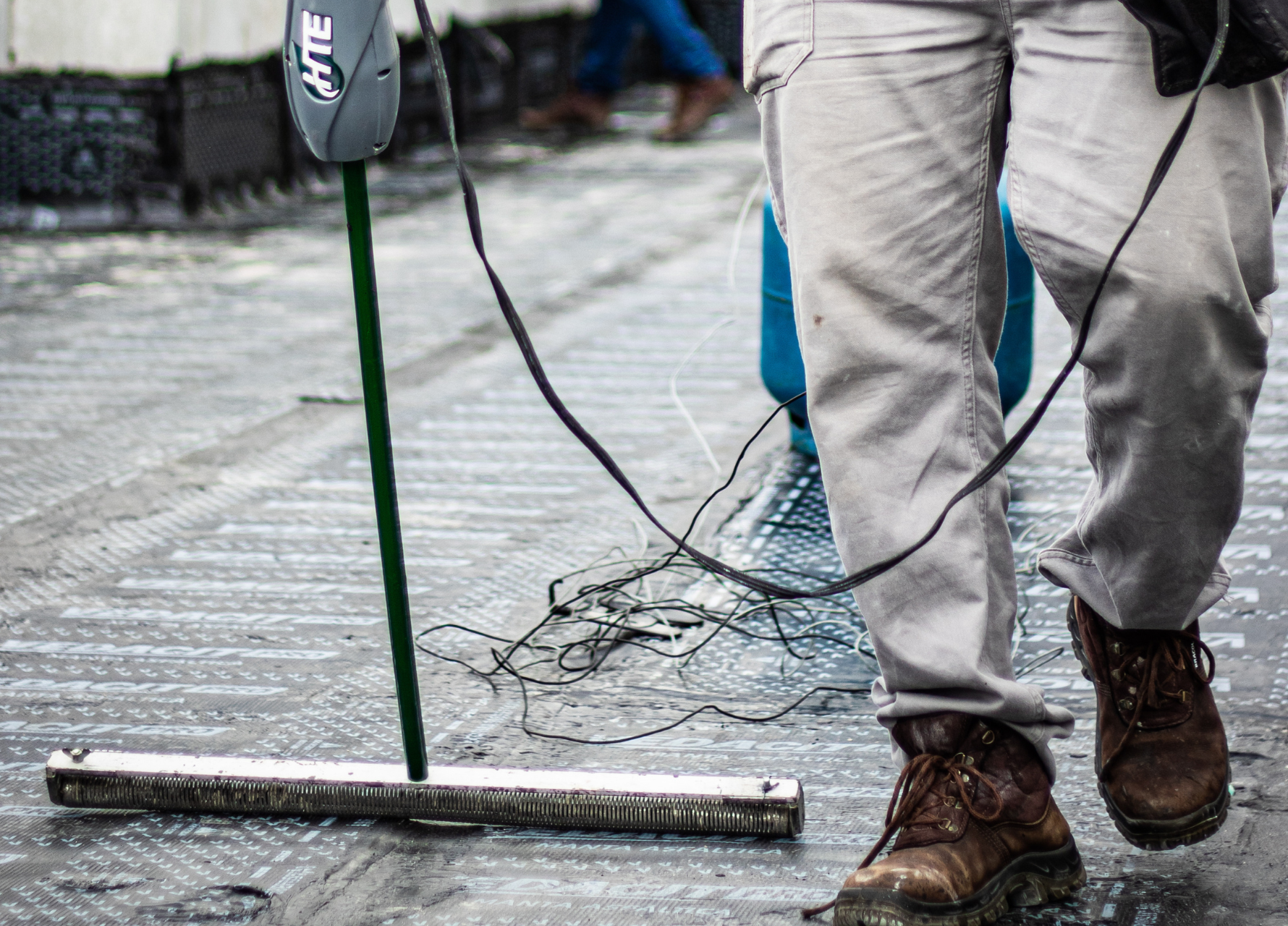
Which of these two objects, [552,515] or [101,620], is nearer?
[101,620]

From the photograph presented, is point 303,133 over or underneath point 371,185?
over

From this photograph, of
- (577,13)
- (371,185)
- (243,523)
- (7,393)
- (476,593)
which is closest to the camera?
(476,593)

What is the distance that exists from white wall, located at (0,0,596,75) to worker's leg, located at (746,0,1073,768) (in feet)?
14.4

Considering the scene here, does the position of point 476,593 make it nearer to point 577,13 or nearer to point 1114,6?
point 1114,6

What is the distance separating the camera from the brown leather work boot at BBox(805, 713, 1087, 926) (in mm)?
1382

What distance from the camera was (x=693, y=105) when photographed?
335 inches

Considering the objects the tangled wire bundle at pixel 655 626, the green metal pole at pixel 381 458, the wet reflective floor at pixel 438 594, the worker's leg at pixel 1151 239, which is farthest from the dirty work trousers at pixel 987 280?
the tangled wire bundle at pixel 655 626

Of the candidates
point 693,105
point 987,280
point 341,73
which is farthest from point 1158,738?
point 693,105

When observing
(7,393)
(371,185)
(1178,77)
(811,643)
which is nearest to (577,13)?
(371,185)

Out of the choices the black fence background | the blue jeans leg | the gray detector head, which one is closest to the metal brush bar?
the gray detector head

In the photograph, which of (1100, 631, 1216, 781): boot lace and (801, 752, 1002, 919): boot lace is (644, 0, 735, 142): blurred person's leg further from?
(801, 752, 1002, 919): boot lace

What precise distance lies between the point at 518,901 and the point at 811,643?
31.1 inches

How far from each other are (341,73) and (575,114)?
757cm

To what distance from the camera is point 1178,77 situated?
128cm
